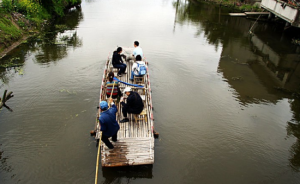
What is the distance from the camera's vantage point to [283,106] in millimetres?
12508

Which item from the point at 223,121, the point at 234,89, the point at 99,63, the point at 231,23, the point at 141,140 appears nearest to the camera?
the point at 141,140

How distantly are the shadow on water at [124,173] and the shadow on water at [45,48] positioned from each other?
10.2m

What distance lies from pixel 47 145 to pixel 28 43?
14353 millimetres

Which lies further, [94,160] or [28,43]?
[28,43]

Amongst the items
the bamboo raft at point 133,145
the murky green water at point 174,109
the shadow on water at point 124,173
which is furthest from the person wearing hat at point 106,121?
the murky green water at point 174,109

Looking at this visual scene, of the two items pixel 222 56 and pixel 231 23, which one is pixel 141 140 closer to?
pixel 222 56

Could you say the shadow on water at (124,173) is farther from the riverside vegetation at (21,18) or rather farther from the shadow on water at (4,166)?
the riverside vegetation at (21,18)

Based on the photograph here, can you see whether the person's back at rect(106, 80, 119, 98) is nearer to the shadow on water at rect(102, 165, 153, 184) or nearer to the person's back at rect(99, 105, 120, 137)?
the person's back at rect(99, 105, 120, 137)

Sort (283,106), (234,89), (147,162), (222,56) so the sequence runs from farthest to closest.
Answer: (222,56) < (234,89) < (283,106) < (147,162)

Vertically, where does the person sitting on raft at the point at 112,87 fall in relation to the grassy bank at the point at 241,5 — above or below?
below

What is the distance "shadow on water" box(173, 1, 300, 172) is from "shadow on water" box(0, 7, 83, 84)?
13.8 m

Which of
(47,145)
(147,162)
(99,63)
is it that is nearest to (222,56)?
(99,63)

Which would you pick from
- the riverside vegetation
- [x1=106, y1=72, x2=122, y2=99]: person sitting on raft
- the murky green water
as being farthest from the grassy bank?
[x1=106, y1=72, x2=122, y2=99]: person sitting on raft

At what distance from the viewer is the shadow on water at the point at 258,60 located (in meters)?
13.2
